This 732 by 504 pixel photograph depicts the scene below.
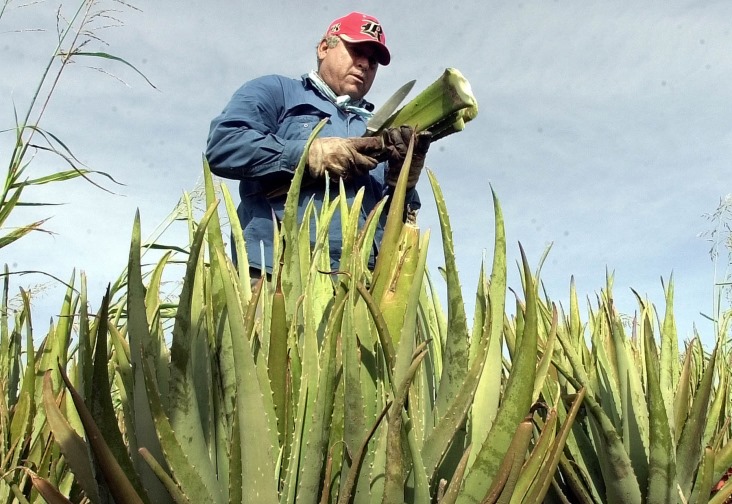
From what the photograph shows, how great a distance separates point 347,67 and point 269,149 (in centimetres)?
61

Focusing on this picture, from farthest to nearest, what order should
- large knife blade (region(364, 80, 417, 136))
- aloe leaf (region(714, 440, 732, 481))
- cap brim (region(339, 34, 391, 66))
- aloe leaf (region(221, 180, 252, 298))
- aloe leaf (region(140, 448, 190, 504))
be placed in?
cap brim (region(339, 34, 391, 66)) → large knife blade (region(364, 80, 417, 136)) → aloe leaf (region(714, 440, 732, 481)) → aloe leaf (region(221, 180, 252, 298)) → aloe leaf (region(140, 448, 190, 504))

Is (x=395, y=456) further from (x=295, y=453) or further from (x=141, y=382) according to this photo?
(x=141, y=382)

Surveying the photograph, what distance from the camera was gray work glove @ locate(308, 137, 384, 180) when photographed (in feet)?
4.78

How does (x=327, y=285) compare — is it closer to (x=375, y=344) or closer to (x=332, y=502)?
(x=375, y=344)

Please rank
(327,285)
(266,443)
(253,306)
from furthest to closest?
(327,285) < (253,306) < (266,443)

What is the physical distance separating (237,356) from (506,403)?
0.71ft

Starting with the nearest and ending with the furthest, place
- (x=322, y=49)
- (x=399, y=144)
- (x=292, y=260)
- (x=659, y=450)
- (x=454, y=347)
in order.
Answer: (x=454, y=347), (x=292, y=260), (x=659, y=450), (x=399, y=144), (x=322, y=49)

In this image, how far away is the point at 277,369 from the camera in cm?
57

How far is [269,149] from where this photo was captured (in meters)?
1.57

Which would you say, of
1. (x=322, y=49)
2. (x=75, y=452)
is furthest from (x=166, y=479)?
(x=322, y=49)

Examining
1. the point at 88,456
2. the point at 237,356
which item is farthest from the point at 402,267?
the point at 88,456

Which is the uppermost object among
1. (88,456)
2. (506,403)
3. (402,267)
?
(402,267)

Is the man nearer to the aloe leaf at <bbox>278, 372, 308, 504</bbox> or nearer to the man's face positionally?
the man's face

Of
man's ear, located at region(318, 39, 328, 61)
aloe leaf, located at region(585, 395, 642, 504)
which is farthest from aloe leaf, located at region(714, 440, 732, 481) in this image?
man's ear, located at region(318, 39, 328, 61)
